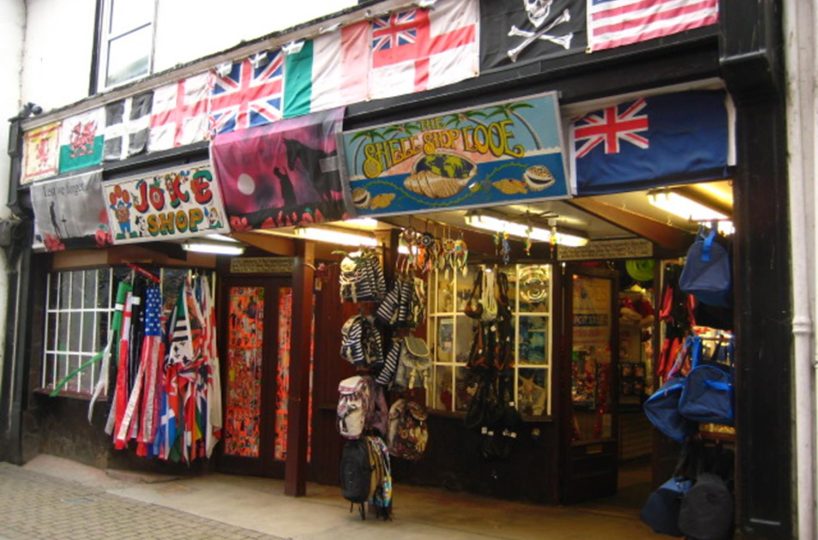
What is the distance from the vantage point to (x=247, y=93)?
8242mm

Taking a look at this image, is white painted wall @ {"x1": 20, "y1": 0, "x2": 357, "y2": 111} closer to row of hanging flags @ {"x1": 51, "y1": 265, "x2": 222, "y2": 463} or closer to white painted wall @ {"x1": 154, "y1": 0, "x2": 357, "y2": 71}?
white painted wall @ {"x1": 154, "y1": 0, "x2": 357, "y2": 71}

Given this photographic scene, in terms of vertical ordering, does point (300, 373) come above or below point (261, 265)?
below

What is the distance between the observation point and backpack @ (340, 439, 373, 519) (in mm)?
7664

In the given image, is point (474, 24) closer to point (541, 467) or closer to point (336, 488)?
point (541, 467)

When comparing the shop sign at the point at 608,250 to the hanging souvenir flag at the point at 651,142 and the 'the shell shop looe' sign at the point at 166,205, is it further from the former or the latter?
the 'the shell shop looe' sign at the point at 166,205

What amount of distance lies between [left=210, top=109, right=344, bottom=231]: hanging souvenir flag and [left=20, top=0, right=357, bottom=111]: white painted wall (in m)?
1.45

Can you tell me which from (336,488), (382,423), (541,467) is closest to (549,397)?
(541,467)

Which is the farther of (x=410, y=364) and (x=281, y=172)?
(x=410, y=364)

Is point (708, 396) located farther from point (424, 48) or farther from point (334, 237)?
point (334, 237)

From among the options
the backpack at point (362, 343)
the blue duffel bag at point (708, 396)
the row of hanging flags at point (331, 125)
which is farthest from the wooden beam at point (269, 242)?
the blue duffel bag at point (708, 396)

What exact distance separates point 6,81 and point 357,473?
336 inches

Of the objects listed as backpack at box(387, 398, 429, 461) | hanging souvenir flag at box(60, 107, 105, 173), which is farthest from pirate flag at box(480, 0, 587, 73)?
hanging souvenir flag at box(60, 107, 105, 173)

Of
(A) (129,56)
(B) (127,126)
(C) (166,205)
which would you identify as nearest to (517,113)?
(C) (166,205)

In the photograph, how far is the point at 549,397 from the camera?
8836mm
